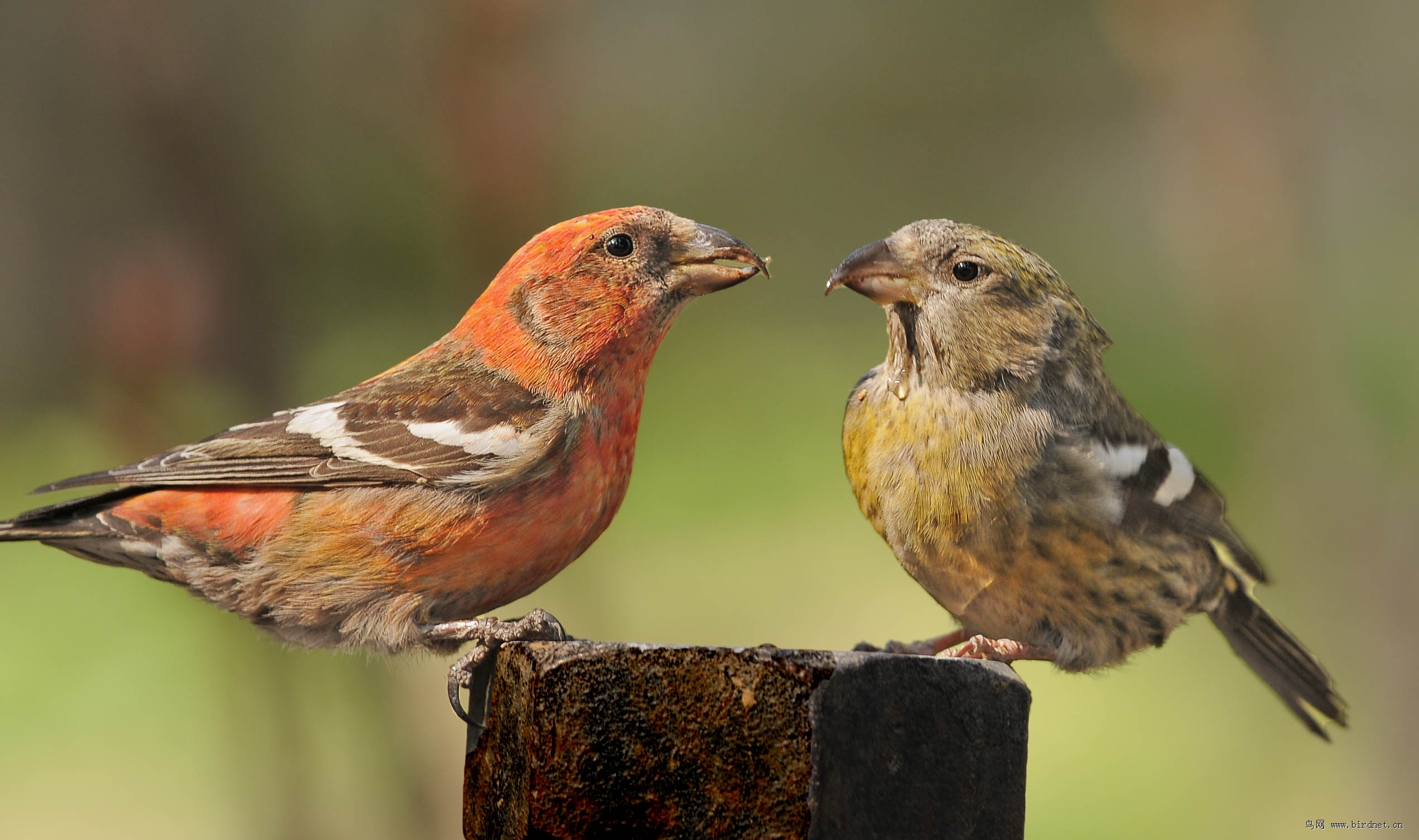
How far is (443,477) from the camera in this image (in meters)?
2.33

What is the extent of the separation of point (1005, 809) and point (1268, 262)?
16.7ft

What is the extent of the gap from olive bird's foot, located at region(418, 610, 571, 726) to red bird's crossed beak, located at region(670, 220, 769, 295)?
801mm

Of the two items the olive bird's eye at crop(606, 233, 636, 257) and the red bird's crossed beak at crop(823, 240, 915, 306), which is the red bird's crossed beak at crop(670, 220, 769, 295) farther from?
the red bird's crossed beak at crop(823, 240, 915, 306)

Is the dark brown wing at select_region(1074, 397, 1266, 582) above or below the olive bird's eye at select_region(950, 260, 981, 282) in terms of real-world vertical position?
below

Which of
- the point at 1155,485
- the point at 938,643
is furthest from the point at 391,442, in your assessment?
the point at 1155,485

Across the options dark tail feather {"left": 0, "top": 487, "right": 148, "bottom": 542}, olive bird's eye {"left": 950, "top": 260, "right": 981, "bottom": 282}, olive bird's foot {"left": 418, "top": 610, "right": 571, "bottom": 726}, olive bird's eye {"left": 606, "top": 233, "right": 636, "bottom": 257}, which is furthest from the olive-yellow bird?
dark tail feather {"left": 0, "top": 487, "right": 148, "bottom": 542}

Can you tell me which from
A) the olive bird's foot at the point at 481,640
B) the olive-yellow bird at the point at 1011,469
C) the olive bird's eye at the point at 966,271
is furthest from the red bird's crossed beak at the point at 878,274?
the olive bird's foot at the point at 481,640

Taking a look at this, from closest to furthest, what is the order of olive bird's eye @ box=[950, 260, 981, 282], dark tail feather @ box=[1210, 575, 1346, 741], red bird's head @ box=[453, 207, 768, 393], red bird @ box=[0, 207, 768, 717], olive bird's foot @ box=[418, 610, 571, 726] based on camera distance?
olive bird's foot @ box=[418, 610, 571, 726] → red bird @ box=[0, 207, 768, 717] → red bird's head @ box=[453, 207, 768, 393] → olive bird's eye @ box=[950, 260, 981, 282] → dark tail feather @ box=[1210, 575, 1346, 741]

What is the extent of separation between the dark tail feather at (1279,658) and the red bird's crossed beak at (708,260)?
194 cm

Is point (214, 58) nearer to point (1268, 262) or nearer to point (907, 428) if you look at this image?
point (907, 428)

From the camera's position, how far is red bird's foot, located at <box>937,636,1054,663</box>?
2619 millimetres

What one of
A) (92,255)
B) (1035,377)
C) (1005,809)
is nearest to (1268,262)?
(1035,377)

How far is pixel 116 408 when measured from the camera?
3.90 metres

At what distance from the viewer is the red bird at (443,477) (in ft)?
7.47
